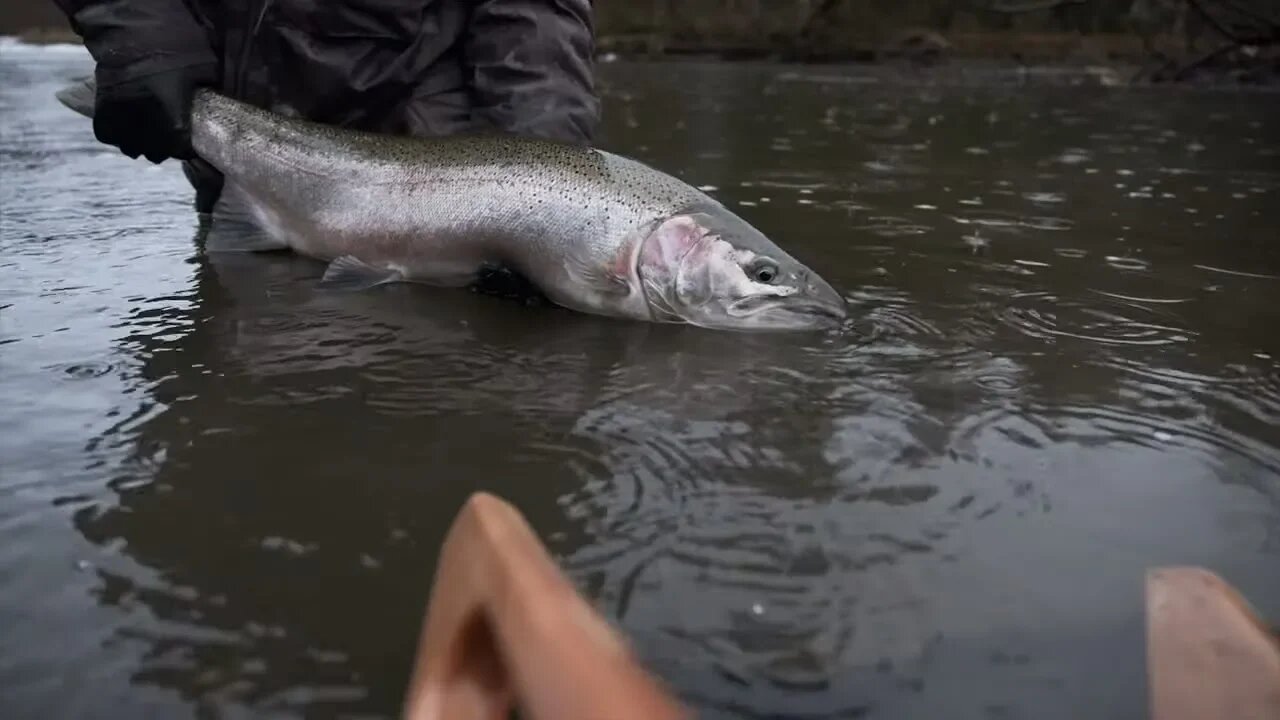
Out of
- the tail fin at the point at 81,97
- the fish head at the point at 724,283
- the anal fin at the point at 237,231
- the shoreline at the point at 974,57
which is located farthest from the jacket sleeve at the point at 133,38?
the shoreline at the point at 974,57

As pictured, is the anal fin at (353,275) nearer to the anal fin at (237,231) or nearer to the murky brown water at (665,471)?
the murky brown water at (665,471)

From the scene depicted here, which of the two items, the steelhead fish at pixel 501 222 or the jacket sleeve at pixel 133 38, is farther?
the jacket sleeve at pixel 133 38

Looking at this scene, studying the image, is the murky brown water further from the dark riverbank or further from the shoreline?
the dark riverbank

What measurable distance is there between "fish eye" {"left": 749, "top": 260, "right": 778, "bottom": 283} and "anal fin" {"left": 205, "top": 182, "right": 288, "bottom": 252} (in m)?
1.52

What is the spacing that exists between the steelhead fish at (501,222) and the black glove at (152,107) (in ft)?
0.18

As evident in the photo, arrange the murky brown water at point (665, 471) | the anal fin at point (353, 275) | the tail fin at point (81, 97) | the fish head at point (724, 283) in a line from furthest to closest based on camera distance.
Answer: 1. the tail fin at point (81, 97)
2. the anal fin at point (353, 275)
3. the fish head at point (724, 283)
4. the murky brown water at point (665, 471)

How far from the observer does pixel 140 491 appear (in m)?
1.65

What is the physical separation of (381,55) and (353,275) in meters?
1.00

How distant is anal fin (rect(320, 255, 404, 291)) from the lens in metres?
2.92

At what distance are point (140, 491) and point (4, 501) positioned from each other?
18 cm

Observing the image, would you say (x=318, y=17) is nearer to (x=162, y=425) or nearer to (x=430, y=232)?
(x=430, y=232)

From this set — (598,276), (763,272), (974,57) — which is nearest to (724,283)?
(763,272)

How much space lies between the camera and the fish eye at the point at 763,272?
2578 millimetres

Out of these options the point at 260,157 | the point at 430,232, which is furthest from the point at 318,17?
the point at 430,232
